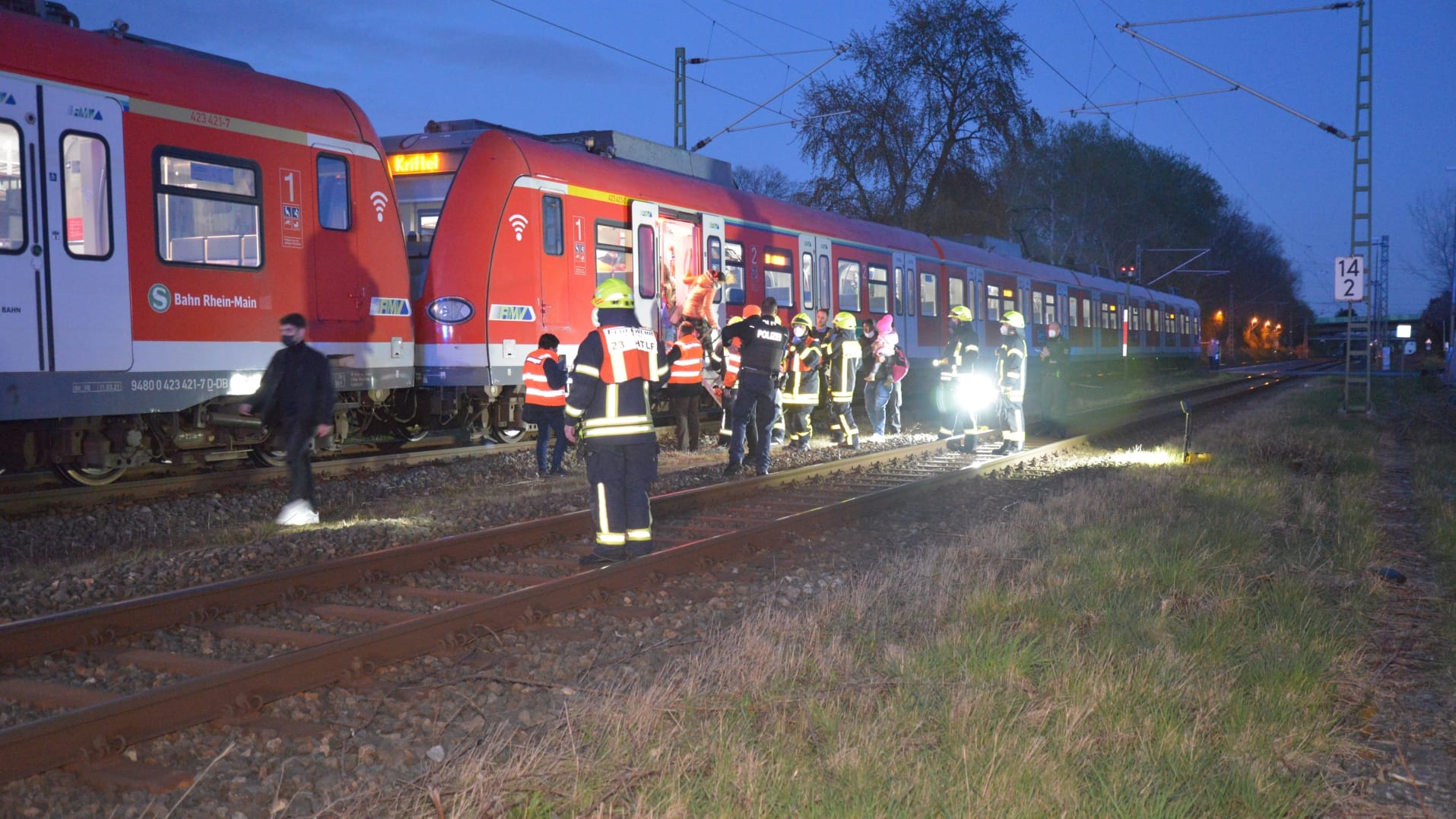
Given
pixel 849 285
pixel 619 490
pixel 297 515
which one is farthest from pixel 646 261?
pixel 619 490

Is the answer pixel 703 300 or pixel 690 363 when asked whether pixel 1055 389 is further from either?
pixel 690 363

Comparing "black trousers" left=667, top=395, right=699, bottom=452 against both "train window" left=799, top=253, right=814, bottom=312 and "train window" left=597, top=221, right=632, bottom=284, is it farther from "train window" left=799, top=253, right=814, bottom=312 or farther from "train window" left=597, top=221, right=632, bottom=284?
"train window" left=799, top=253, right=814, bottom=312

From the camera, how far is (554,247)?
13.5 m

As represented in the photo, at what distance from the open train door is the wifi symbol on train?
3.67 meters

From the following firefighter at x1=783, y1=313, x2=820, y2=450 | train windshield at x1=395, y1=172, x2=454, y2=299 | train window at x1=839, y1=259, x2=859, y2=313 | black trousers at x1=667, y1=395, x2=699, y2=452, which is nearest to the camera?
train windshield at x1=395, y1=172, x2=454, y2=299

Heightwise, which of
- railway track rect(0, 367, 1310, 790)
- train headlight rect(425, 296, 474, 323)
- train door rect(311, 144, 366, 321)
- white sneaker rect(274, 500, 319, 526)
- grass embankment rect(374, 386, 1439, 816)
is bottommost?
grass embankment rect(374, 386, 1439, 816)

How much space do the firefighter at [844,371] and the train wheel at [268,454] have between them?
706cm

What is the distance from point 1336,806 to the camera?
4062 mm

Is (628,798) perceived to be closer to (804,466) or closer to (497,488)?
(497,488)

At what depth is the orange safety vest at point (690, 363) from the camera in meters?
11.6

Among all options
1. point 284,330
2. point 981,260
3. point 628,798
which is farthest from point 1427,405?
point 628,798

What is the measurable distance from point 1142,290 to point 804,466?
35.1m

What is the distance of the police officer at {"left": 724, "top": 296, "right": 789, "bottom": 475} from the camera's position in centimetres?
1234

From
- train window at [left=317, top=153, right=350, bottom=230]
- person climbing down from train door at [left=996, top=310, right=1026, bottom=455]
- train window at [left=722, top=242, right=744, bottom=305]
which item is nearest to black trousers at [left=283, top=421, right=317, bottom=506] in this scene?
train window at [left=317, top=153, right=350, bottom=230]
